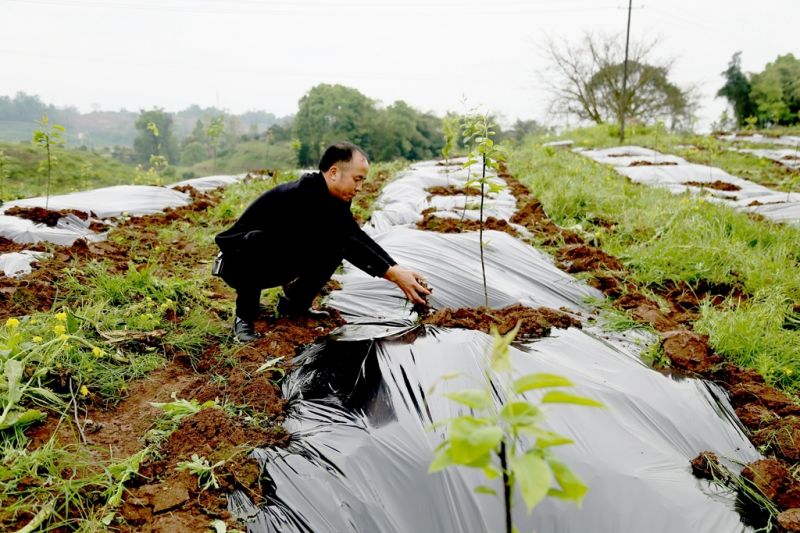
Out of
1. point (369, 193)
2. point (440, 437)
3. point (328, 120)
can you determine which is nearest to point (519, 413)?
point (440, 437)

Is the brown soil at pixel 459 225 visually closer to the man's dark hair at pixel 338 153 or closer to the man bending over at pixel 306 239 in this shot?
the man bending over at pixel 306 239

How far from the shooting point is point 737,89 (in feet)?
77.8

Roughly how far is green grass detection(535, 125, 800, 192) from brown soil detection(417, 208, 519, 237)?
3.33 m

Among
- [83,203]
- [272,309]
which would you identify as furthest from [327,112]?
[272,309]

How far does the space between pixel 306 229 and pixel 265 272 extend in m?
0.29

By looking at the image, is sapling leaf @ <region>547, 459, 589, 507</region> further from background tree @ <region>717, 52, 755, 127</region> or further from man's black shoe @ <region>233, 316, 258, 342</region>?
background tree @ <region>717, 52, 755, 127</region>

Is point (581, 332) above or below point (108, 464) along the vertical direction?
above

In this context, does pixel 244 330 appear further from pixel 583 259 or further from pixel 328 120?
pixel 328 120

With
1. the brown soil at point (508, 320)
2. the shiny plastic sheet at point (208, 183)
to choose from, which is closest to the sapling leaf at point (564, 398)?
the brown soil at point (508, 320)

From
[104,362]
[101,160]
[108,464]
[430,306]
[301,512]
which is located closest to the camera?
[301,512]

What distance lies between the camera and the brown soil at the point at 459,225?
370 centimetres

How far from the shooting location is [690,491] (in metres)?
1.29

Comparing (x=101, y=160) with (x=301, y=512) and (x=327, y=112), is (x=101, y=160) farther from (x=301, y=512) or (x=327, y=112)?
(x=301, y=512)

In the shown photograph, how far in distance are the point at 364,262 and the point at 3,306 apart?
176 centimetres
